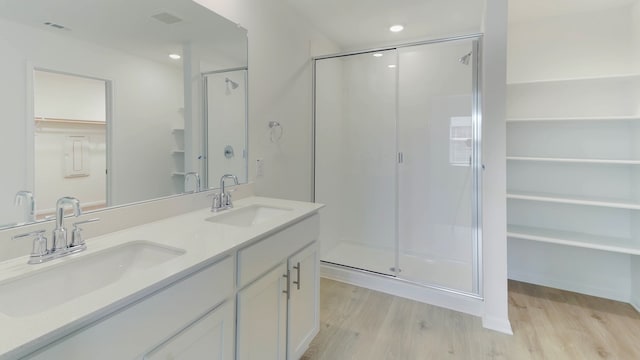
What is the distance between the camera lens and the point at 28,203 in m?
1.05

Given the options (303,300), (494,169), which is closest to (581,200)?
(494,169)

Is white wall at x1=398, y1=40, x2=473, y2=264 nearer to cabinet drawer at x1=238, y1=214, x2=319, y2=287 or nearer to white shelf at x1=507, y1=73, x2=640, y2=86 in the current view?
white shelf at x1=507, y1=73, x2=640, y2=86

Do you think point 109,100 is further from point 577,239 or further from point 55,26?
A: point 577,239

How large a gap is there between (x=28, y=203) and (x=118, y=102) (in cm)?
53

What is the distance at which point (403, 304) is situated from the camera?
8.05 feet

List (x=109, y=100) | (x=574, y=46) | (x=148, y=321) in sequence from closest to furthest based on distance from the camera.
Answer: (x=148, y=321) < (x=109, y=100) < (x=574, y=46)

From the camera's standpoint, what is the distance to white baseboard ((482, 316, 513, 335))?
6.80ft

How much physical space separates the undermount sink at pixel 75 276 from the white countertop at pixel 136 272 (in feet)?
0.05

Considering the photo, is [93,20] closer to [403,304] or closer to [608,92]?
[403,304]

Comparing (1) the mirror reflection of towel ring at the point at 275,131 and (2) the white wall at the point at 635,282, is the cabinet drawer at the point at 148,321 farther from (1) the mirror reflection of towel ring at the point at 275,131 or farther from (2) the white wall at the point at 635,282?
(2) the white wall at the point at 635,282

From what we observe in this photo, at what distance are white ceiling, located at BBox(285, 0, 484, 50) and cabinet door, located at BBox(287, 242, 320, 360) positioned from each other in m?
2.03

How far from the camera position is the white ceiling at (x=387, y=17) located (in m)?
2.53

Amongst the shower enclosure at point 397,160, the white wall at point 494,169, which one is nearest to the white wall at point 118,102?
the shower enclosure at point 397,160

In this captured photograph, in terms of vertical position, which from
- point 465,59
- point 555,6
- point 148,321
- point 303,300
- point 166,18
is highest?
point 555,6
